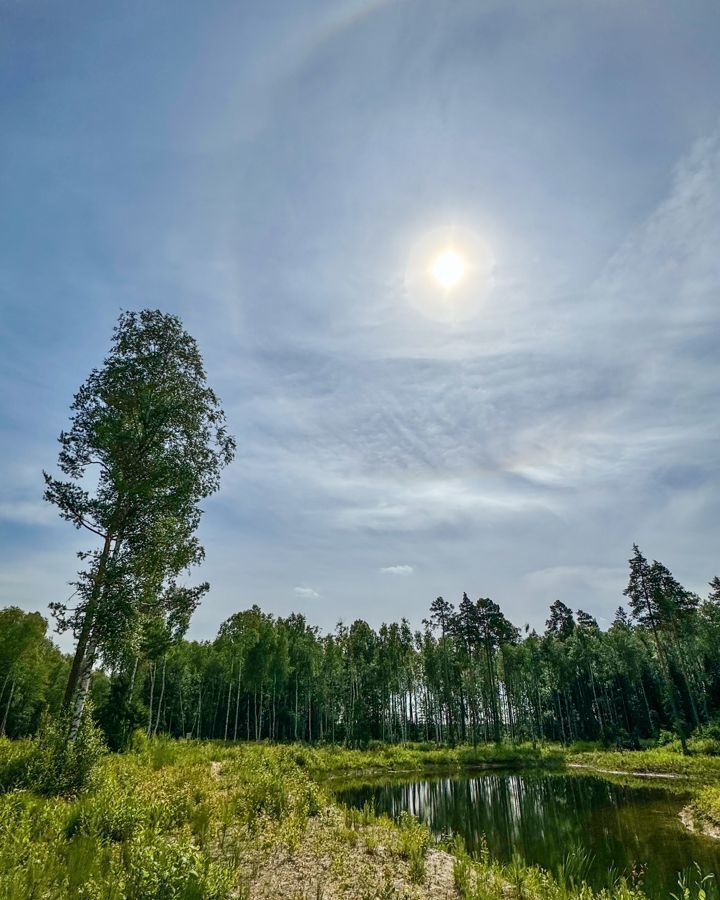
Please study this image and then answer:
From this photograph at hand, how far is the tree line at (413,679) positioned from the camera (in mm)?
54844

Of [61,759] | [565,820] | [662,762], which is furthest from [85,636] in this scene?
[662,762]

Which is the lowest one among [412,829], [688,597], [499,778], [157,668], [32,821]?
[499,778]

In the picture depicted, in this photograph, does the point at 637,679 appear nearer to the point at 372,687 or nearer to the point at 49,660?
the point at 372,687

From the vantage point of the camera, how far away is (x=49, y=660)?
205 ft

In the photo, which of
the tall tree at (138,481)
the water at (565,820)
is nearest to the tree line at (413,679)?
the water at (565,820)

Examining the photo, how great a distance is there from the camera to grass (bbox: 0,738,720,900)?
6395mm

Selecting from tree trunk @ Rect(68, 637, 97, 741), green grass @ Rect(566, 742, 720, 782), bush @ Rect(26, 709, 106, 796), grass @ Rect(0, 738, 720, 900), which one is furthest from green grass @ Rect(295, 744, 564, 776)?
bush @ Rect(26, 709, 106, 796)

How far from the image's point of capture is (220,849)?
9.52m

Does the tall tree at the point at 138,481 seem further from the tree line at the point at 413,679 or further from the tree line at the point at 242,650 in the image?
the tree line at the point at 413,679

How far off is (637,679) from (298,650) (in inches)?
1724

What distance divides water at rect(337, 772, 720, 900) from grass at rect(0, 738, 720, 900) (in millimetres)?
1627

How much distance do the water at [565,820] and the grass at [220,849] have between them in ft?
5.34

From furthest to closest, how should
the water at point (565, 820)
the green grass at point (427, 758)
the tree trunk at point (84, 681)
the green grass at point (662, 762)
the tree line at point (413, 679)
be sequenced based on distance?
the tree line at point (413, 679)
the green grass at point (427, 758)
the green grass at point (662, 762)
the water at point (565, 820)
the tree trunk at point (84, 681)

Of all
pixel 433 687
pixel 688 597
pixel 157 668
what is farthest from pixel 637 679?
pixel 157 668
